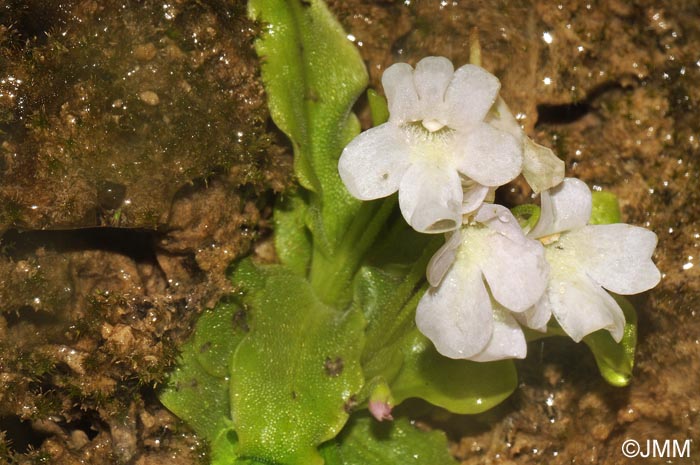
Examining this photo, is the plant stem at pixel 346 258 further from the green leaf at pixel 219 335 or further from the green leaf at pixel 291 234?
the green leaf at pixel 219 335

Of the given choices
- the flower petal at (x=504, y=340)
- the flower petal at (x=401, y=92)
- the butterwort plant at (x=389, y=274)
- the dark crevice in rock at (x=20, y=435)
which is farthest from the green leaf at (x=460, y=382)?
the dark crevice in rock at (x=20, y=435)

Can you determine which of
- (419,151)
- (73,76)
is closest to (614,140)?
(419,151)

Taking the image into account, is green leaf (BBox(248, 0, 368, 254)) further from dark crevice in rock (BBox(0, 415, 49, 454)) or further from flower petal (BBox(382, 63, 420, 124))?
dark crevice in rock (BBox(0, 415, 49, 454))

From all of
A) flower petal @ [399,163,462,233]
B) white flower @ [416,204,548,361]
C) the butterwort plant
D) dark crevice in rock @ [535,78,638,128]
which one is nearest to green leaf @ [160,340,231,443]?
the butterwort plant

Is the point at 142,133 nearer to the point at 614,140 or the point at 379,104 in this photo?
the point at 379,104

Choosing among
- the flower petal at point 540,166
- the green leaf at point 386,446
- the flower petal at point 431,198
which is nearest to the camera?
the flower petal at point 431,198
